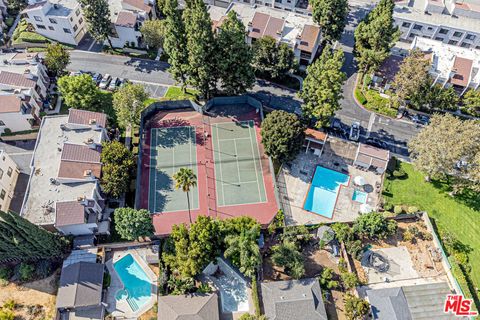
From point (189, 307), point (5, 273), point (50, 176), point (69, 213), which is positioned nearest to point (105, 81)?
point (50, 176)

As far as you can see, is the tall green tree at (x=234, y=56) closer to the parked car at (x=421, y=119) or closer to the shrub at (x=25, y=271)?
the parked car at (x=421, y=119)

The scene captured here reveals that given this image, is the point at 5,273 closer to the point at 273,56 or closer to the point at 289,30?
the point at 273,56

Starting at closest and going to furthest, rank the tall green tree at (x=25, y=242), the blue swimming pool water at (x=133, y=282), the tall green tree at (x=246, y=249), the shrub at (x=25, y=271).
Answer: the tall green tree at (x=25, y=242) < the tall green tree at (x=246, y=249) < the blue swimming pool water at (x=133, y=282) < the shrub at (x=25, y=271)

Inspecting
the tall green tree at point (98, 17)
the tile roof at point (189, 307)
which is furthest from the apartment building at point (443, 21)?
the tile roof at point (189, 307)

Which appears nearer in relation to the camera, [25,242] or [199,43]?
[25,242]

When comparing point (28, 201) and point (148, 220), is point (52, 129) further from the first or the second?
point (148, 220)
